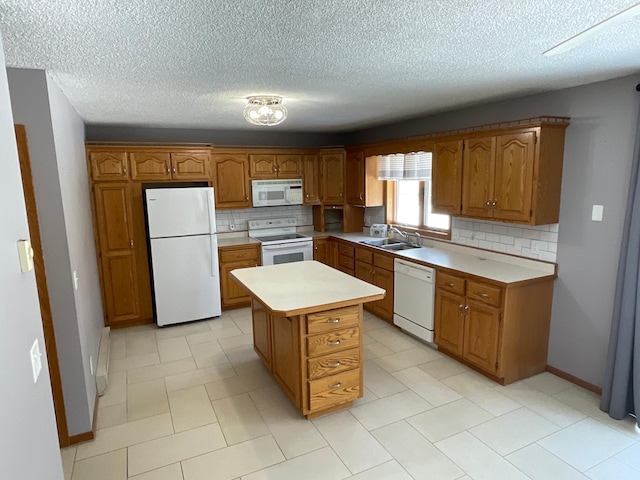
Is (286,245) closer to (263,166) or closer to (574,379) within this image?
(263,166)

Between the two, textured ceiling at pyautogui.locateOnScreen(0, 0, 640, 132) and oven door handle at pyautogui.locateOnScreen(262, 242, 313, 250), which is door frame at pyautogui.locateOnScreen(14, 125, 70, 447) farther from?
oven door handle at pyautogui.locateOnScreen(262, 242, 313, 250)

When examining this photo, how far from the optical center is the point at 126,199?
14.4ft

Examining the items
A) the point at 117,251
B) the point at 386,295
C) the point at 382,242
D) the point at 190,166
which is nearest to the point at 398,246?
the point at 382,242

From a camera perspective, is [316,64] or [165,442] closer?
[316,64]

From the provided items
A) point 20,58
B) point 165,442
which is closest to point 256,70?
point 20,58

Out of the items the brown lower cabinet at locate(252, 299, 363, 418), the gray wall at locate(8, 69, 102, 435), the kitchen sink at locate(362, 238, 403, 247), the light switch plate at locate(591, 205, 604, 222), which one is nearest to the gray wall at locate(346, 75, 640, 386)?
the light switch plate at locate(591, 205, 604, 222)

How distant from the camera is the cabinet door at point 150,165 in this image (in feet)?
14.5

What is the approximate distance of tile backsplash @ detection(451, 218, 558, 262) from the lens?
3297 mm

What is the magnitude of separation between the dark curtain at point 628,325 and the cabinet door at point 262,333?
2.52 meters

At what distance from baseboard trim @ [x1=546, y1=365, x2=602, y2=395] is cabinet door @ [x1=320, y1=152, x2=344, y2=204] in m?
3.24

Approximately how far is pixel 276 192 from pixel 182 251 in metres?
1.53

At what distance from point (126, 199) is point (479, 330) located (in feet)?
12.7

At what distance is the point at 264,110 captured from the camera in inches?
120

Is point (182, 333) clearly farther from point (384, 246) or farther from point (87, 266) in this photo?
point (384, 246)
